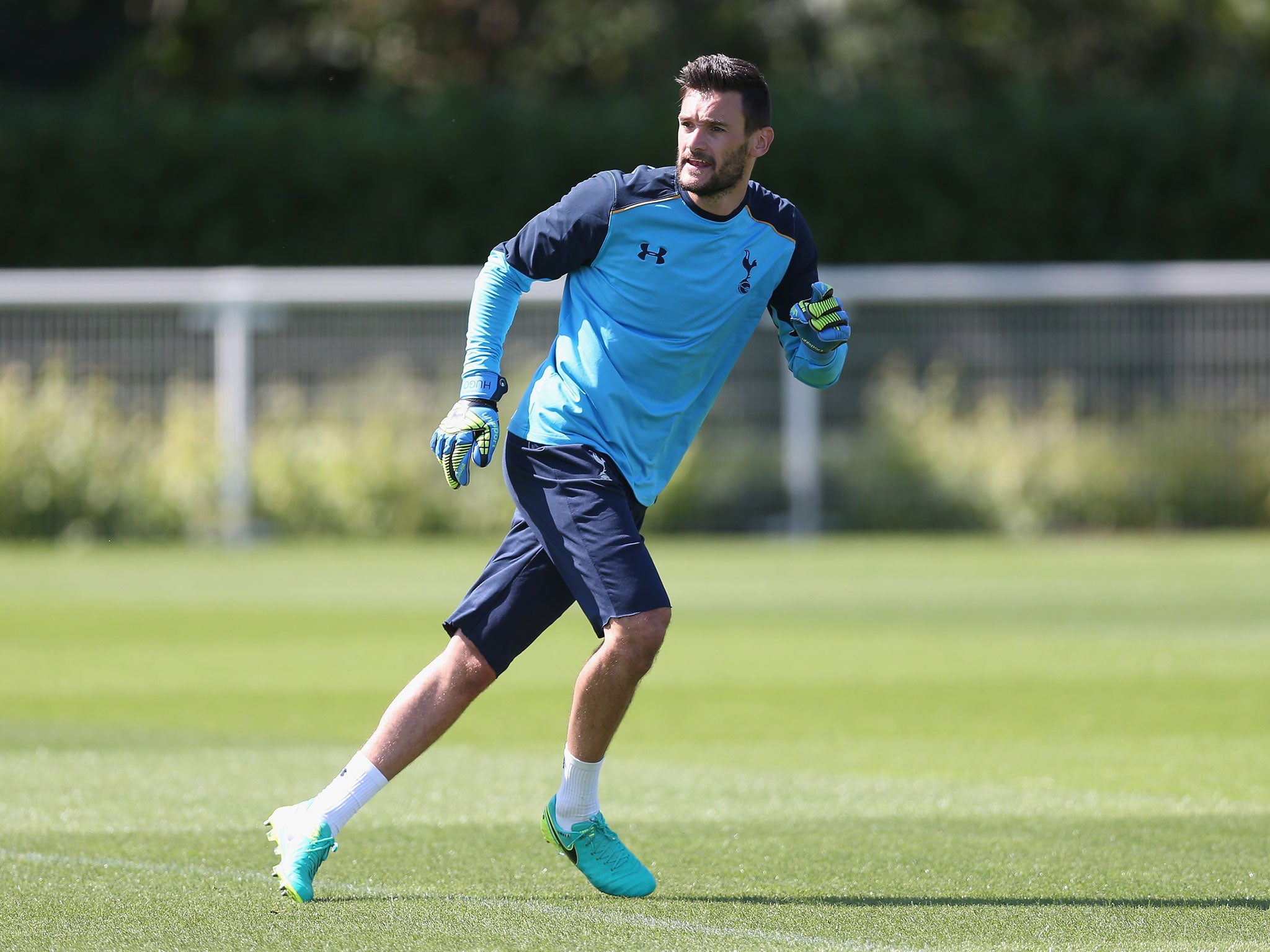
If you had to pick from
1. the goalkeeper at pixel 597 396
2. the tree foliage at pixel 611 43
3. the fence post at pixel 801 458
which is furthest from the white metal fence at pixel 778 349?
the goalkeeper at pixel 597 396

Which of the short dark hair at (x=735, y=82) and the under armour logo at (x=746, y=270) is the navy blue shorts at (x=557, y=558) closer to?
the under armour logo at (x=746, y=270)

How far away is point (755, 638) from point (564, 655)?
136cm

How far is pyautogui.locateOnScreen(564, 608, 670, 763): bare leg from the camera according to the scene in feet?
16.8

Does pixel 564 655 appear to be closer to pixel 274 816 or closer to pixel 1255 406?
pixel 274 816

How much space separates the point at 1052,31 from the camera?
29906 millimetres

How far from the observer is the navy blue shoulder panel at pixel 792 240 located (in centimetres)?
550

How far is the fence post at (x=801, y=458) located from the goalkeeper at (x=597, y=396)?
49.1ft

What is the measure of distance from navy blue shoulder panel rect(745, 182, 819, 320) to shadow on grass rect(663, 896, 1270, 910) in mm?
1640

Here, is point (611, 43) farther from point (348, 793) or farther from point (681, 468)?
point (348, 793)

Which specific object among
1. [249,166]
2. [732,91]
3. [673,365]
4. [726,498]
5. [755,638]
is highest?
[732,91]

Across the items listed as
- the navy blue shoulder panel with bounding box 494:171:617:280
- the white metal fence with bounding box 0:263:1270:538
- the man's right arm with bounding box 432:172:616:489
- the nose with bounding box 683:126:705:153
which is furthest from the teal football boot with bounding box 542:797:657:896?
the white metal fence with bounding box 0:263:1270:538

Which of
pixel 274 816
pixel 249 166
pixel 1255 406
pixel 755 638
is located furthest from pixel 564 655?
pixel 249 166

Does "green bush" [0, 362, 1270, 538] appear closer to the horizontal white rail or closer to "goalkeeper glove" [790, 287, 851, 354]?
the horizontal white rail

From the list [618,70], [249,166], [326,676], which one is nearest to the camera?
[326,676]
